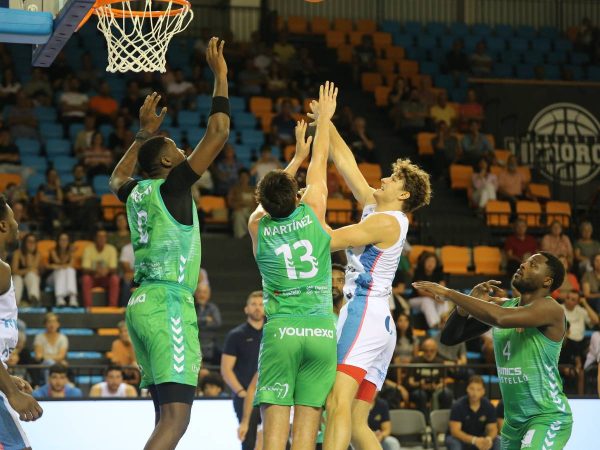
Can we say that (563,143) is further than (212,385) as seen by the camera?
Yes

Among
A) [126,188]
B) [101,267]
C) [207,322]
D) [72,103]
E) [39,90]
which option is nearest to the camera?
[126,188]

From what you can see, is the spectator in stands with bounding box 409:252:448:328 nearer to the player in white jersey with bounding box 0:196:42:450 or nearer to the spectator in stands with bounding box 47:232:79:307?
the spectator in stands with bounding box 47:232:79:307

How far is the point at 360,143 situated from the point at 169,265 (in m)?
13.1

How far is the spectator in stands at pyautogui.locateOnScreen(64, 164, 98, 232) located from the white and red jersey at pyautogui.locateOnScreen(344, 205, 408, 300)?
9282 mm

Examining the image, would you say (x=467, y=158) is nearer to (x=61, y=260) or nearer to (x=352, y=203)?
(x=352, y=203)

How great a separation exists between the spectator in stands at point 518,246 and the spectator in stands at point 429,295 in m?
1.45

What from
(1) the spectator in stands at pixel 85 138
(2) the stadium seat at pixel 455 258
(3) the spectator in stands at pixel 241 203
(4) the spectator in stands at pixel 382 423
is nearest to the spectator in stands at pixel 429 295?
(2) the stadium seat at pixel 455 258

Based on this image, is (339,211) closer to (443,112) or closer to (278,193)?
(443,112)

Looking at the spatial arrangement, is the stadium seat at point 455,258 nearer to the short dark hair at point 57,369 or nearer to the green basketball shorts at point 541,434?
the short dark hair at point 57,369

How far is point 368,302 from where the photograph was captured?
743 centimetres

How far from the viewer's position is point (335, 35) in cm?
2353

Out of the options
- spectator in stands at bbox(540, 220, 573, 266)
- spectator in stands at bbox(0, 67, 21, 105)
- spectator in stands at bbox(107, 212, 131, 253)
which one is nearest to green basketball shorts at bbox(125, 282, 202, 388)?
spectator in stands at bbox(107, 212, 131, 253)

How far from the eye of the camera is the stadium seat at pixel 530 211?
61.6 ft

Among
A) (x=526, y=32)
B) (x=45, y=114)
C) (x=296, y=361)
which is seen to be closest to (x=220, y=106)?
(x=296, y=361)
